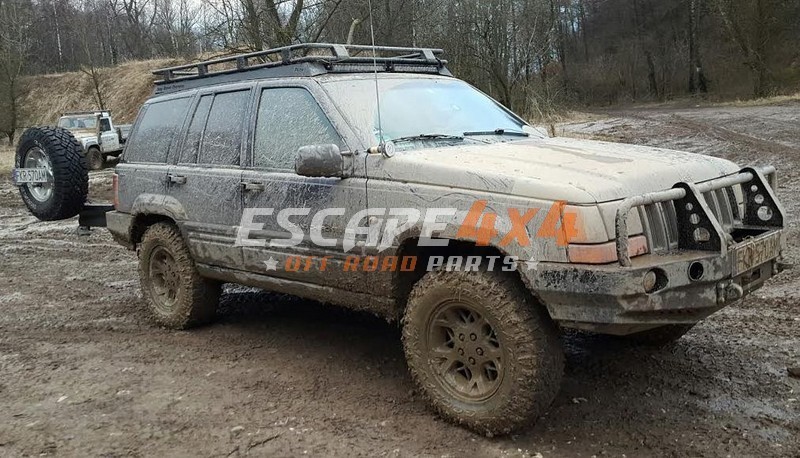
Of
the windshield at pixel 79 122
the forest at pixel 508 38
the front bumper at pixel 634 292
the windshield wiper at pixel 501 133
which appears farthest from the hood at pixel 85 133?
the front bumper at pixel 634 292

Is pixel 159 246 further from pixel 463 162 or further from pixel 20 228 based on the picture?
pixel 20 228

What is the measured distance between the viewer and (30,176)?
7.21 metres

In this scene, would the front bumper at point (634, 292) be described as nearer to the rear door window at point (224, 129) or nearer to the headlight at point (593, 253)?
the headlight at point (593, 253)

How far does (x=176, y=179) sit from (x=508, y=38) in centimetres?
2056

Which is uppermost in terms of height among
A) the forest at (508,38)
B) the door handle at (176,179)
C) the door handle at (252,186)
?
the forest at (508,38)

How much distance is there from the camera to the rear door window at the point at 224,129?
191 inches

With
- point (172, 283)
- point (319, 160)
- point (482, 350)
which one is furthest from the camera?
point (172, 283)

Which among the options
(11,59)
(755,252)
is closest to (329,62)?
(755,252)

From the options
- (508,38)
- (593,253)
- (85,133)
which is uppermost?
(508,38)

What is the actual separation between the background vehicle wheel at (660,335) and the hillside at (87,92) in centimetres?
3424

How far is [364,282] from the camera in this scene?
4051mm

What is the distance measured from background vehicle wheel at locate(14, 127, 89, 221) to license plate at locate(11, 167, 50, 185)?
5 cm

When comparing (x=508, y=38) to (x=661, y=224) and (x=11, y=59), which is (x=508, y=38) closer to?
(x=661, y=224)

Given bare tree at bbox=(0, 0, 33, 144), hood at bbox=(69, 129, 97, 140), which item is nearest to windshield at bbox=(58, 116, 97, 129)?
hood at bbox=(69, 129, 97, 140)
